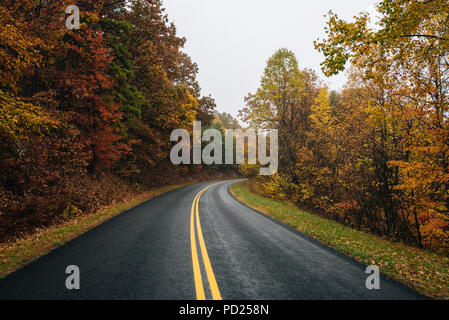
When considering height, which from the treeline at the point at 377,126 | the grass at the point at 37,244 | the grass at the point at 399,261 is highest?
the treeline at the point at 377,126

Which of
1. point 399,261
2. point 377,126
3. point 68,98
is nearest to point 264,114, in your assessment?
point 377,126

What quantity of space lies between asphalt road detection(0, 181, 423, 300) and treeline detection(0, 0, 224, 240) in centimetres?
397

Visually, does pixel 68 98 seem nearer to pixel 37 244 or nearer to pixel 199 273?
pixel 37 244

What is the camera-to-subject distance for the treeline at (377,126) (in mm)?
5586

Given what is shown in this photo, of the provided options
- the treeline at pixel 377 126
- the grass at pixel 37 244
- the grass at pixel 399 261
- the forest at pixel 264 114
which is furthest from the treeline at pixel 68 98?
the grass at pixel 399 261

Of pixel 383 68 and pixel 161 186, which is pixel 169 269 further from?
pixel 161 186

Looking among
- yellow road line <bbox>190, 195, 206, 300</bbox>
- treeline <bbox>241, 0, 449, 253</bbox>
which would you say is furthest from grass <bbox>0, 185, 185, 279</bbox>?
treeline <bbox>241, 0, 449, 253</bbox>

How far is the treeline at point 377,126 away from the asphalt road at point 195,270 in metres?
4.99

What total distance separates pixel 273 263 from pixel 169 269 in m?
2.40

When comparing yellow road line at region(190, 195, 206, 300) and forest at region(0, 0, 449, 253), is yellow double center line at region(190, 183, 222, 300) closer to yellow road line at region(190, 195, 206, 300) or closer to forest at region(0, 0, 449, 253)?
yellow road line at region(190, 195, 206, 300)

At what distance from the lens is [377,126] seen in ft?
33.6

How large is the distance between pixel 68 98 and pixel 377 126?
1559 centimetres

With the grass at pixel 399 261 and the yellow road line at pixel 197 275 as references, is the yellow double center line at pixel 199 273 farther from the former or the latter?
the grass at pixel 399 261

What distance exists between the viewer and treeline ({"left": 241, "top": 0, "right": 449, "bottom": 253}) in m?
5.59
